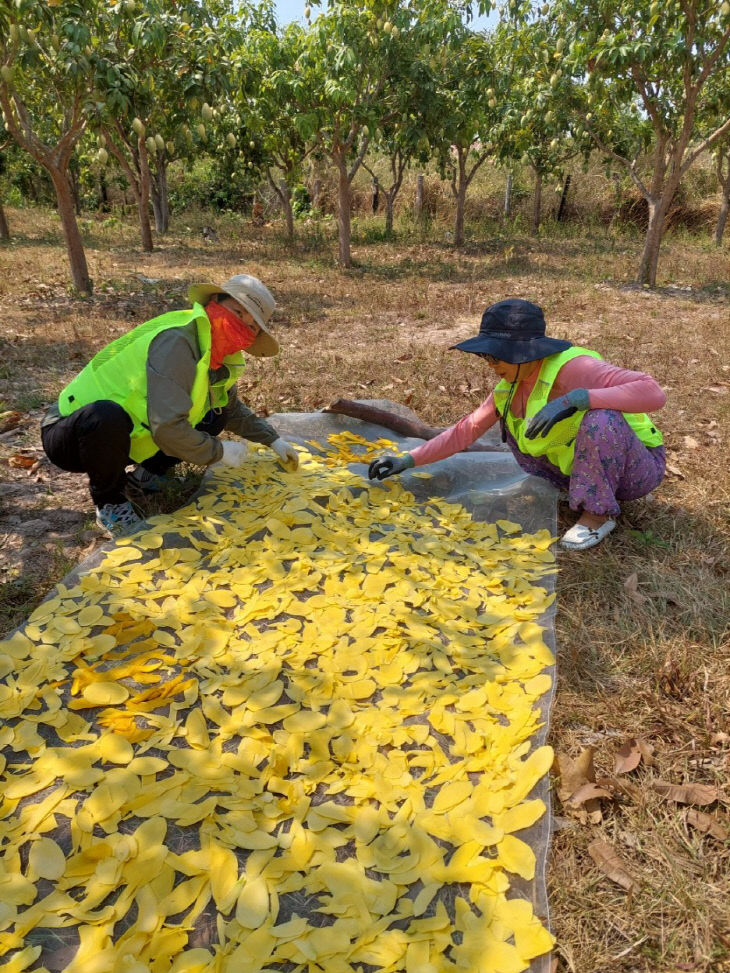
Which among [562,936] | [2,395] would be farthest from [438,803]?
[2,395]

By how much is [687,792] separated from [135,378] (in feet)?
7.07

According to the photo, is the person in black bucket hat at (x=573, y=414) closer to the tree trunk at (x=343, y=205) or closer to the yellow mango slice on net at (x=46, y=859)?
the yellow mango slice on net at (x=46, y=859)

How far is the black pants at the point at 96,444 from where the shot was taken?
7.79 ft

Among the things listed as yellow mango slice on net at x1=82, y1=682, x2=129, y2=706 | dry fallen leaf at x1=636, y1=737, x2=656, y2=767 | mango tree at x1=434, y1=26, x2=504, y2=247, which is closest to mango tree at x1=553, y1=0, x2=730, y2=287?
mango tree at x1=434, y1=26, x2=504, y2=247

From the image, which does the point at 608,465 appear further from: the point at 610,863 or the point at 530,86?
the point at 530,86

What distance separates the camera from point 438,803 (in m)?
1.39

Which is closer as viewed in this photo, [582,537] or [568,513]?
[582,537]

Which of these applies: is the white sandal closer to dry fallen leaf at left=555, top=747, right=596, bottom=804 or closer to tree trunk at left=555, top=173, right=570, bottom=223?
dry fallen leaf at left=555, top=747, right=596, bottom=804

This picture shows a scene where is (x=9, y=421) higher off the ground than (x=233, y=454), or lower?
lower

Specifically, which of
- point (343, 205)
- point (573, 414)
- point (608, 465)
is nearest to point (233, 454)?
point (573, 414)

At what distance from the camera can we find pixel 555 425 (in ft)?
7.84

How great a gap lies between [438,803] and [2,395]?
154 inches

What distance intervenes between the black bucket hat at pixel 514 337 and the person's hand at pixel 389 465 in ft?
1.93

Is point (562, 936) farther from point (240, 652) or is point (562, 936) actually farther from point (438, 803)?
point (240, 652)
